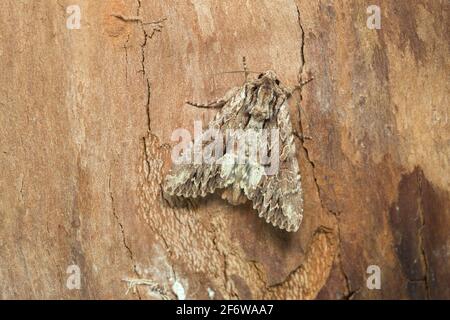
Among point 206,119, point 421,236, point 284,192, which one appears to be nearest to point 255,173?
point 284,192

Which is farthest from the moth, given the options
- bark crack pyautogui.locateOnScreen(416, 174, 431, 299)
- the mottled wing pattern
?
bark crack pyautogui.locateOnScreen(416, 174, 431, 299)

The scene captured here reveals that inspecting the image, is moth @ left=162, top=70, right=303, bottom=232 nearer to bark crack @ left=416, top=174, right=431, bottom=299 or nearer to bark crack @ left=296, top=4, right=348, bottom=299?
bark crack @ left=296, top=4, right=348, bottom=299

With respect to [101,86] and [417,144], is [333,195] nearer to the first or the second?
[417,144]

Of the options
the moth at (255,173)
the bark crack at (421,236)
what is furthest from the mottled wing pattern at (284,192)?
the bark crack at (421,236)

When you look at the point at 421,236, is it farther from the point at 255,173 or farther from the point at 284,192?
the point at 255,173

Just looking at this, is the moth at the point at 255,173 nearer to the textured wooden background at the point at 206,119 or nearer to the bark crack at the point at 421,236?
the textured wooden background at the point at 206,119

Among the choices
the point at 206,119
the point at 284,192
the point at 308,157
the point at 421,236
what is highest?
the point at 206,119
